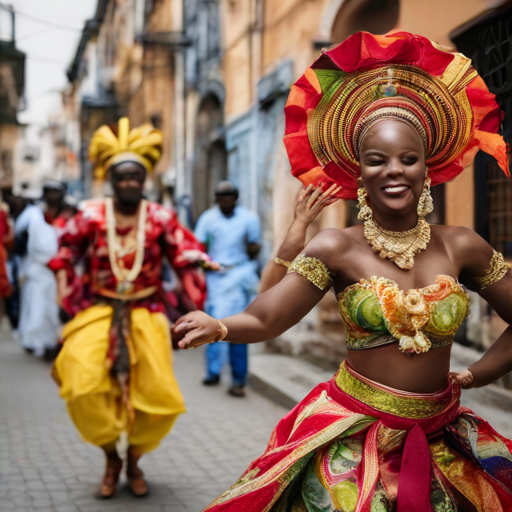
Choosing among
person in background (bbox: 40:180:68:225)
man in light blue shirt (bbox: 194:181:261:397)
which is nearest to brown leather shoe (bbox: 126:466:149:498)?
man in light blue shirt (bbox: 194:181:261:397)

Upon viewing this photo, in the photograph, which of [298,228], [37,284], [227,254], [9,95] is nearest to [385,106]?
[298,228]

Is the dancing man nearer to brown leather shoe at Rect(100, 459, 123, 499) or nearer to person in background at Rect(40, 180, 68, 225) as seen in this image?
brown leather shoe at Rect(100, 459, 123, 499)

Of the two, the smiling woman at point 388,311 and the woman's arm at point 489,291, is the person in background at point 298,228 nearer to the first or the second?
the smiling woman at point 388,311

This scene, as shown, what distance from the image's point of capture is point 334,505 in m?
2.71

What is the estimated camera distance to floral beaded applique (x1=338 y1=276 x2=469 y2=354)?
111 inches

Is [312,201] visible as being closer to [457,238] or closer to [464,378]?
[457,238]

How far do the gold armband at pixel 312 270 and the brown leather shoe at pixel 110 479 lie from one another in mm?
2834

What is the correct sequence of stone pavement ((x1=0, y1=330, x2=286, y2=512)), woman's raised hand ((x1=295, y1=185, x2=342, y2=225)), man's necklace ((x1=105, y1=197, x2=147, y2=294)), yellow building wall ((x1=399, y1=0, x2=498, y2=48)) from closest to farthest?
woman's raised hand ((x1=295, y1=185, x2=342, y2=225)) → stone pavement ((x1=0, y1=330, x2=286, y2=512)) → man's necklace ((x1=105, y1=197, x2=147, y2=294)) → yellow building wall ((x1=399, y1=0, x2=498, y2=48))

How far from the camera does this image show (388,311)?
2.81 metres

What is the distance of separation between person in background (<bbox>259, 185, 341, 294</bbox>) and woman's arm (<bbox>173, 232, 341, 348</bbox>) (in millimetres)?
409

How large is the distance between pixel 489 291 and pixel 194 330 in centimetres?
116

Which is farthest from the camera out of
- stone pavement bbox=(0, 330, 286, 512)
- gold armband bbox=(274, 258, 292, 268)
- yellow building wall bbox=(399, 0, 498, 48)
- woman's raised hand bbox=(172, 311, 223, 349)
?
yellow building wall bbox=(399, 0, 498, 48)

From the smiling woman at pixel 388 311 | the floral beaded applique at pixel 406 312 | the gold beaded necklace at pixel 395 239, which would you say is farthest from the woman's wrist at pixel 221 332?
the gold beaded necklace at pixel 395 239

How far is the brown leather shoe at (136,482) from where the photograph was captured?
17.1 feet
